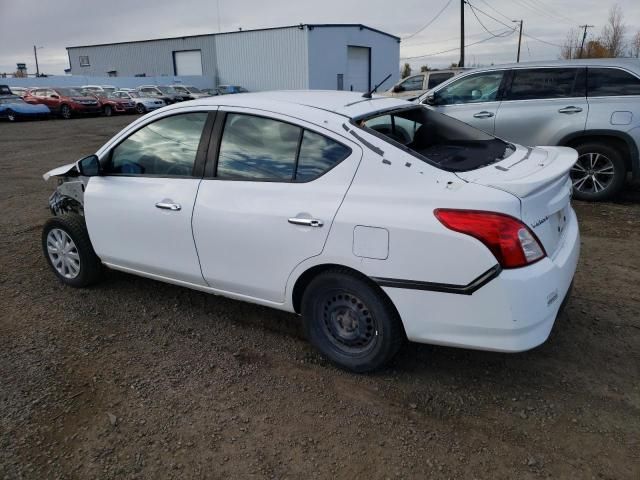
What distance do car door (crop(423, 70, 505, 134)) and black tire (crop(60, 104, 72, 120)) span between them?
954 inches

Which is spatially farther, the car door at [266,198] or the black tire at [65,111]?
the black tire at [65,111]

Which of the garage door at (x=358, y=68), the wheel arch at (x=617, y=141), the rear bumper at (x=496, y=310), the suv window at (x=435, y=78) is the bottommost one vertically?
the rear bumper at (x=496, y=310)

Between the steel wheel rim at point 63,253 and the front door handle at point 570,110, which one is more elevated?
the front door handle at point 570,110

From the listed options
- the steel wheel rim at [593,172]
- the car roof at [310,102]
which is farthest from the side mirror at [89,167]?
the steel wheel rim at [593,172]

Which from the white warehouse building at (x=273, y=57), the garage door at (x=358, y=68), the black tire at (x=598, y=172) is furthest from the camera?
the garage door at (x=358, y=68)

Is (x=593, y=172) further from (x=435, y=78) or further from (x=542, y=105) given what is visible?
(x=435, y=78)

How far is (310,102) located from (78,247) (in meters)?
2.36

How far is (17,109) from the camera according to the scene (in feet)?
78.4

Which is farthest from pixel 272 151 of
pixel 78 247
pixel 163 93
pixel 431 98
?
pixel 163 93

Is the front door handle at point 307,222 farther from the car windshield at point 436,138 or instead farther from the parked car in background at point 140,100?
the parked car in background at point 140,100

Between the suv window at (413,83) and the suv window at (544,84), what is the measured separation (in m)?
7.79

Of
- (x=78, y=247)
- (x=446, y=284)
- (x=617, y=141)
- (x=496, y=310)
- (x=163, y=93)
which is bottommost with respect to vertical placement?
(x=78, y=247)

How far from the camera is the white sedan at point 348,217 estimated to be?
256cm

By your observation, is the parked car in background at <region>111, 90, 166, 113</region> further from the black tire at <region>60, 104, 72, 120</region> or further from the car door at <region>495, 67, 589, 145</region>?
the car door at <region>495, 67, 589, 145</region>
